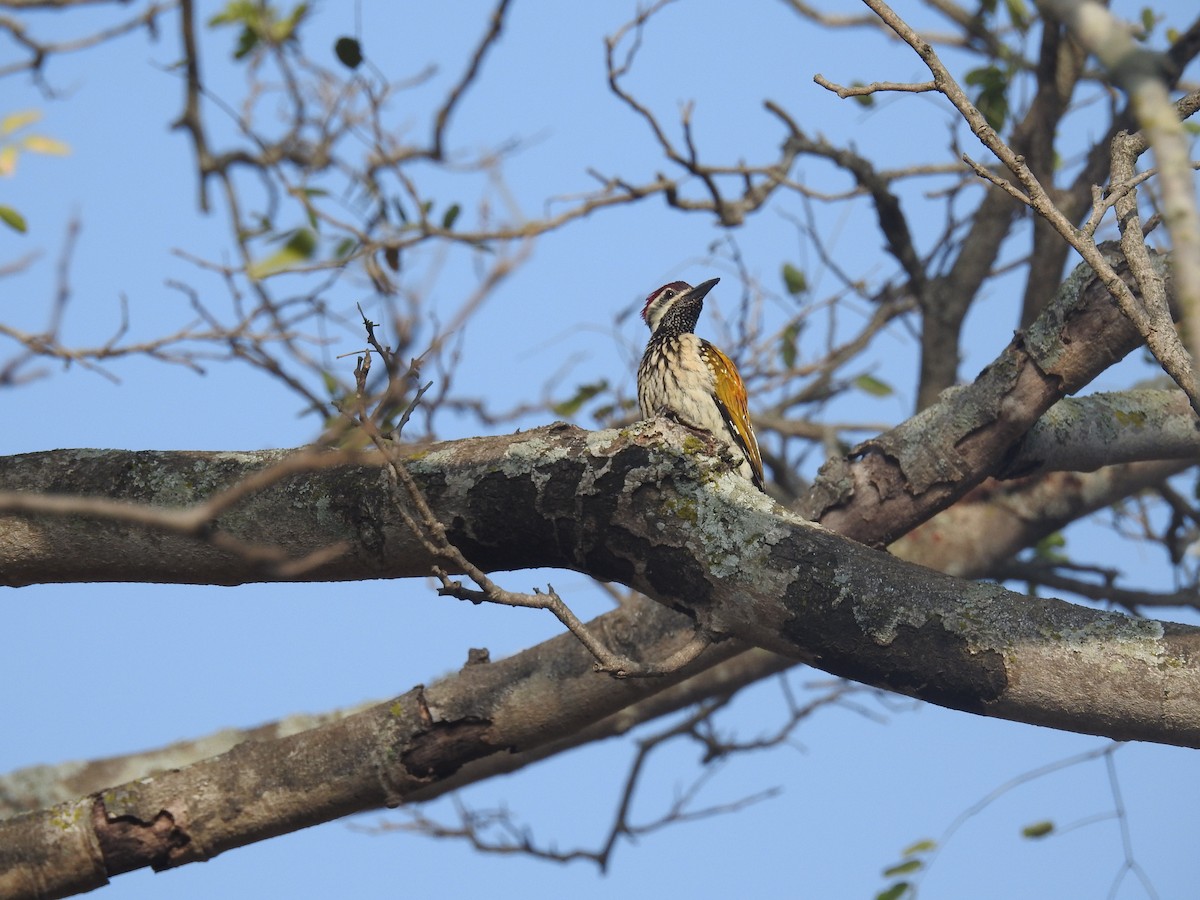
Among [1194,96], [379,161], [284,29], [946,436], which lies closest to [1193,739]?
[946,436]

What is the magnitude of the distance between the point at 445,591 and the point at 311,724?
245 cm

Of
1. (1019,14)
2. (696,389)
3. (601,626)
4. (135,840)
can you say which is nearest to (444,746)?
(601,626)

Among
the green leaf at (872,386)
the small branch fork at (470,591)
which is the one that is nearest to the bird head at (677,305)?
the green leaf at (872,386)

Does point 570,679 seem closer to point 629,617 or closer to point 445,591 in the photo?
point 629,617

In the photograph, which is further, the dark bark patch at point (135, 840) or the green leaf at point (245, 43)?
the green leaf at point (245, 43)

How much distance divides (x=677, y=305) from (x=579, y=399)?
2.62ft

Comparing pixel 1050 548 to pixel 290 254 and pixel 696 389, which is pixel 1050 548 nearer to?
pixel 696 389

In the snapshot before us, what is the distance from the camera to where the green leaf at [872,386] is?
6414 mm

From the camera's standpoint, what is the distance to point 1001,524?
519 cm

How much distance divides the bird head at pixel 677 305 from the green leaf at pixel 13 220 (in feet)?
10.7

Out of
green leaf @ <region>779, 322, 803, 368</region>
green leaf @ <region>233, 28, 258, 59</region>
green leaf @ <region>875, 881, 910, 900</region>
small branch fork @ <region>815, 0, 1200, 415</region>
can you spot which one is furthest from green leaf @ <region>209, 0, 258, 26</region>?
green leaf @ <region>875, 881, 910, 900</region>

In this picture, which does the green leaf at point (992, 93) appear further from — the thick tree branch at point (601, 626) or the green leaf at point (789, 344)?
the thick tree branch at point (601, 626)

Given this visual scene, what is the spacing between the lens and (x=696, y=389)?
5.13m

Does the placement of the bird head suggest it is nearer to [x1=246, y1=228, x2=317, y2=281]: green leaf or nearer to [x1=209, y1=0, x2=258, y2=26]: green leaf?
[x1=209, y1=0, x2=258, y2=26]: green leaf
